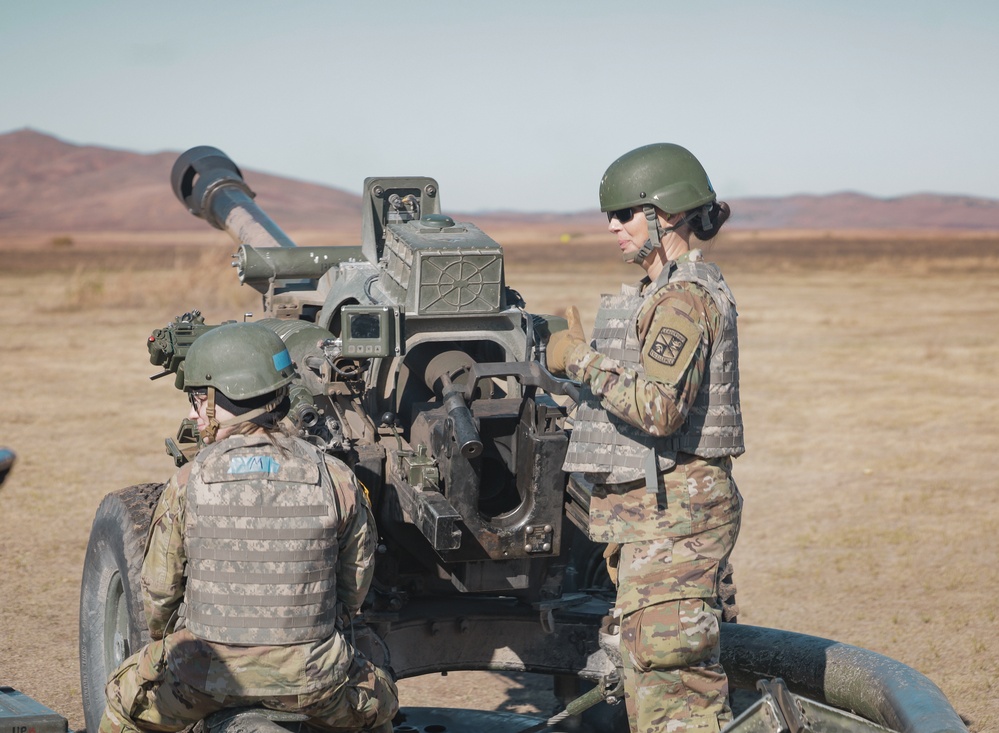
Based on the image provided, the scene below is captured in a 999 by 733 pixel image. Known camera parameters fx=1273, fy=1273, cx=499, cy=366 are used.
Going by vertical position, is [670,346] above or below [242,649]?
above

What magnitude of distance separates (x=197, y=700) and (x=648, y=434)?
153 cm

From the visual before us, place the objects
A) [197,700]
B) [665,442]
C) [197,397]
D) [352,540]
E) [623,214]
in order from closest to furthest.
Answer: [197,700]
[352,540]
[197,397]
[665,442]
[623,214]

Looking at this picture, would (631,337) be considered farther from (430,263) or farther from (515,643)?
(515,643)

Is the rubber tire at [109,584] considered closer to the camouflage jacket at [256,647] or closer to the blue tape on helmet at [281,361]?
the camouflage jacket at [256,647]

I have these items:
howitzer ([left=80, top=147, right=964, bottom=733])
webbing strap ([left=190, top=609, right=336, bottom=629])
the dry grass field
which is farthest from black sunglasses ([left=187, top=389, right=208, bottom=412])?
the dry grass field

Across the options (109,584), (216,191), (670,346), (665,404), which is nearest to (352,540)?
(665,404)

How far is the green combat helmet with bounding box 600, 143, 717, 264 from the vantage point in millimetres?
3998

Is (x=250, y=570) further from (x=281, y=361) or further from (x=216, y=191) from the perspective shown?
(x=216, y=191)

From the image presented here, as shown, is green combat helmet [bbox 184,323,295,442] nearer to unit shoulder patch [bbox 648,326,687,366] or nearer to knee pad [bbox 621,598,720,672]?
unit shoulder patch [bbox 648,326,687,366]

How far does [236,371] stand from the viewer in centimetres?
364

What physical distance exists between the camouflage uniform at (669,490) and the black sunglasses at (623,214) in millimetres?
218

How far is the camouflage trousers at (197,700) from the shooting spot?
11.7 feet

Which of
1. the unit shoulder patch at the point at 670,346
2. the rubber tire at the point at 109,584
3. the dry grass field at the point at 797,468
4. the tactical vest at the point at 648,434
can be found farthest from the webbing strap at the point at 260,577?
the dry grass field at the point at 797,468

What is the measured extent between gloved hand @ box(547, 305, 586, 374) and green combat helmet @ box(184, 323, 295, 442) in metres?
0.84
